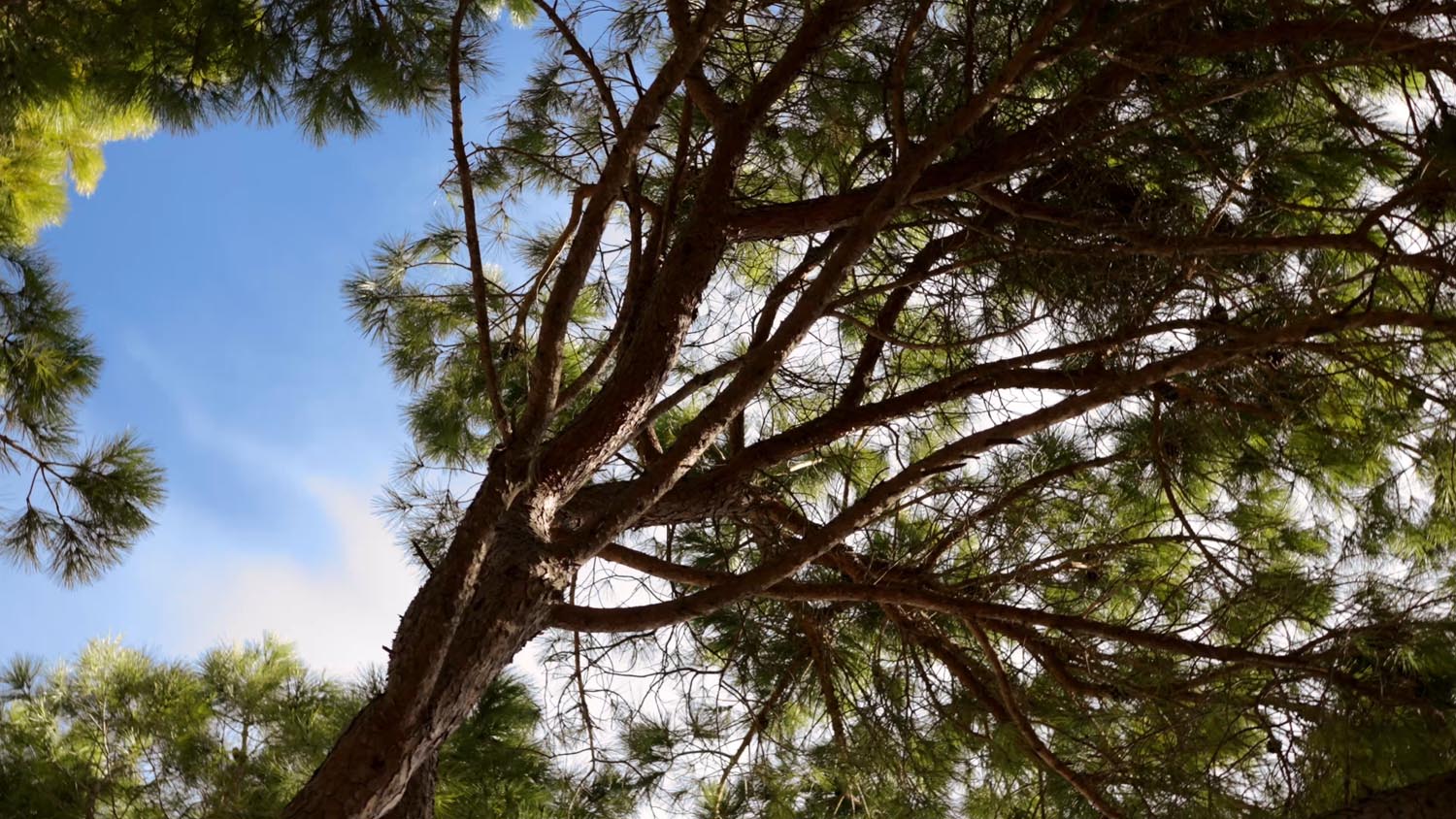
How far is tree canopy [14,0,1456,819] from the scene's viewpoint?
1729 mm

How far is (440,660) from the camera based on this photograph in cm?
150

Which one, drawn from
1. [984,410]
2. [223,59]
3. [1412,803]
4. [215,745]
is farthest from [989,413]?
[215,745]

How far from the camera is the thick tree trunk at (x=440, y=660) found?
1441mm

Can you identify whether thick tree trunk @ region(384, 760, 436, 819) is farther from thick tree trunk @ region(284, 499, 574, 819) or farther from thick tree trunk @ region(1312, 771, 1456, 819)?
thick tree trunk @ region(1312, 771, 1456, 819)

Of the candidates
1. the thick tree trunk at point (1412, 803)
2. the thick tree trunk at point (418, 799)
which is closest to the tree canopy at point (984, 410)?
the thick tree trunk at point (418, 799)

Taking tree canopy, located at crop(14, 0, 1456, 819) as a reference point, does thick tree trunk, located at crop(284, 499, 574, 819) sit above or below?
below

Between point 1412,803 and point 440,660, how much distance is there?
3.90ft

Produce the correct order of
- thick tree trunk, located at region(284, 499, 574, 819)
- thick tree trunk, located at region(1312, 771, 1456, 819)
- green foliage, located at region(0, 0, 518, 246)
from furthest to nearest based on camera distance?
green foliage, located at region(0, 0, 518, 246)
thick tree trunk, located at region(284, 499, 574, 819)
thick tree trunk, located at region(1312, 771, 1456, 819)

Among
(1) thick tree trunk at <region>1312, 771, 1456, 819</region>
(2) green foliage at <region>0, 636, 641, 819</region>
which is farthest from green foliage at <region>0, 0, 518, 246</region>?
(1) thick tree trunk at <region>1312, 771, 1456, 819</region>

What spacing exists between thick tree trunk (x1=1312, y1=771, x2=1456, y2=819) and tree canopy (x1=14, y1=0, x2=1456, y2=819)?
31 cm

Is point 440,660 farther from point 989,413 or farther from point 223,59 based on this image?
point 223,59

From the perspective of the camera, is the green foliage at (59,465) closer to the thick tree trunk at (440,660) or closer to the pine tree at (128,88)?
the pine tree at (128,88)

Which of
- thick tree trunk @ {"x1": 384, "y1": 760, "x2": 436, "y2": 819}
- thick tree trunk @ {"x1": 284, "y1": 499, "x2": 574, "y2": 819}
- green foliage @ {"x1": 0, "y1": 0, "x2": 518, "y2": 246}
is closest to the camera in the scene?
thick tree trunk @ {"x1": 284, "y1": 499, "x2": 574, "y2": 819}

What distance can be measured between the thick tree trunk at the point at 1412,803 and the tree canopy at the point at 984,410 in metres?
0.31
